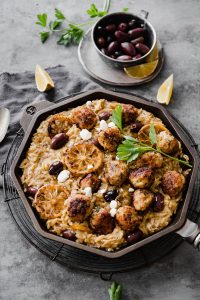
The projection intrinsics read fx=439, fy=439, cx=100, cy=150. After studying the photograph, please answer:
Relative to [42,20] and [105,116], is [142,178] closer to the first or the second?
[105,116]

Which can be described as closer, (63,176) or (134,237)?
(134,237)

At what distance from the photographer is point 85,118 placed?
5270 mm

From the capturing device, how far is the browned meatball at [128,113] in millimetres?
5266

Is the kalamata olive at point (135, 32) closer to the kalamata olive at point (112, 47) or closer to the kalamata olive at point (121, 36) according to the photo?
the kalamata olive at point (121, 36)

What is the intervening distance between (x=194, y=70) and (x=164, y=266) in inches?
120

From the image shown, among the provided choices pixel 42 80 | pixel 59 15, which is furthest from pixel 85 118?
pixel 59 15

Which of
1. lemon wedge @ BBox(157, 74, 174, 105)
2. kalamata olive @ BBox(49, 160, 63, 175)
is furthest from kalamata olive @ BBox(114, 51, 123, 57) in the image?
kalamata olive @ BBox(49, 160, 63, 175)

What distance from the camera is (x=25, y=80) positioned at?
21.5ft

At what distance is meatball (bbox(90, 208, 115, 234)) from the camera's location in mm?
4672

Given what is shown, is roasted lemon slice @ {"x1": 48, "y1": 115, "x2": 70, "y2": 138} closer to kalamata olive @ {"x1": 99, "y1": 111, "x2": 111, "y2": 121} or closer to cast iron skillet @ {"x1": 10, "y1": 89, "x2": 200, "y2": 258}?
cast iron skillet @ {"x1": 10, "y1": 89, "x2": 200, "y2": 258}

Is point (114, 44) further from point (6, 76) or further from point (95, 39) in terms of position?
point (6, 76)

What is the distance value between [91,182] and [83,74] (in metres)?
2.37

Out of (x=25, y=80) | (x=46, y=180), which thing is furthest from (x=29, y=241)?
(x=25, y=80)

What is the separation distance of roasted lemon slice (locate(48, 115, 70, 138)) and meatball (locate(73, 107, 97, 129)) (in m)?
0.12
